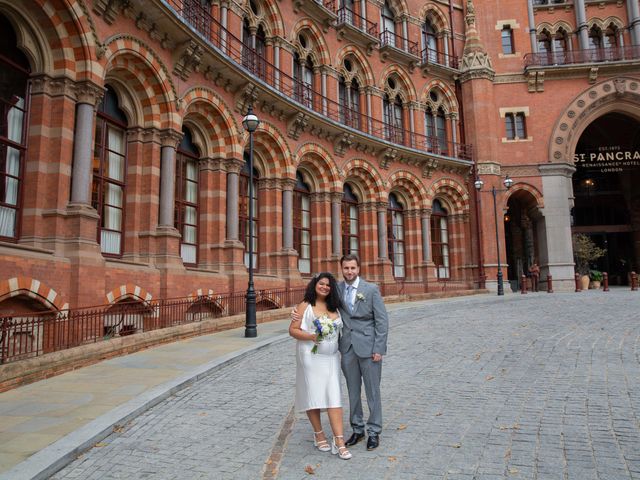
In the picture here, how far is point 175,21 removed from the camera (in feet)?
45.0

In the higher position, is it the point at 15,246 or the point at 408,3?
the point at 408,3

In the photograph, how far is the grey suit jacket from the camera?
4.64m

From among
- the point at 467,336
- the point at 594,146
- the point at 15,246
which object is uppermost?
the point at 594,146

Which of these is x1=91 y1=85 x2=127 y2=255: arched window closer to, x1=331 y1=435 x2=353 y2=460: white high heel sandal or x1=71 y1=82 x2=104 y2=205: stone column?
x1=71 y1=82 x2=104 y2=205: stone column

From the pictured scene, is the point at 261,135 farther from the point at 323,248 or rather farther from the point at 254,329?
the point at 254,329

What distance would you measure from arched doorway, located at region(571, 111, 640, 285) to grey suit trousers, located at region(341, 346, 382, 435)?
117 ft

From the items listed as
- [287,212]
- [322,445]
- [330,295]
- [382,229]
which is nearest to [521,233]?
[382,229]

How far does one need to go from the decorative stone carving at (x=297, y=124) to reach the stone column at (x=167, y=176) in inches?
260

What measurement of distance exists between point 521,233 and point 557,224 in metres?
5.46

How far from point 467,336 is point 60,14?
1206cm

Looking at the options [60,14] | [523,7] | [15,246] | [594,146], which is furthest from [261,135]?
[594,146]

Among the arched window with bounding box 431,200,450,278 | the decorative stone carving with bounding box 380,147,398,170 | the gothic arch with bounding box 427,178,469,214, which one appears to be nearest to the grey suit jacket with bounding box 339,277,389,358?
Answer: the decorative stone carving with bounding box 380,147,398,170

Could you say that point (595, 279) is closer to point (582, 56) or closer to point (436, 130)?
point (436, 130)

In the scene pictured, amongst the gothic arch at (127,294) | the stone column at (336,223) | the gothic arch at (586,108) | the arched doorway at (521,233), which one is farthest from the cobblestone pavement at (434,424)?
the gothic arch at (586,108)
